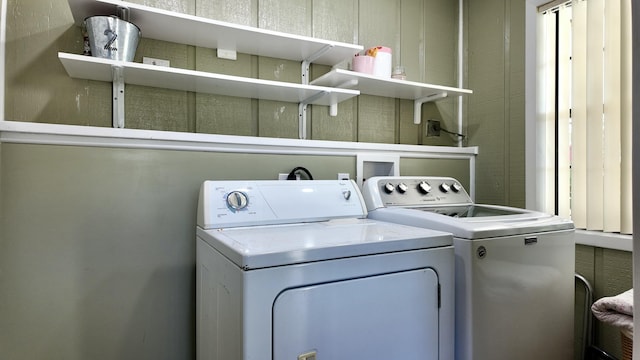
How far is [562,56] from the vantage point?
199 cm

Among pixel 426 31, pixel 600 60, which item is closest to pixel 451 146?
pixel 426 31

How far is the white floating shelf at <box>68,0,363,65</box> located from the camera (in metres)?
1.47

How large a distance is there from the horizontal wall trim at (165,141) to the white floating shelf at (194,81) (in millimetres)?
243

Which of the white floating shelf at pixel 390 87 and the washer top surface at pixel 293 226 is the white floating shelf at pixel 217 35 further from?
the washer top surface at pixel 293 226

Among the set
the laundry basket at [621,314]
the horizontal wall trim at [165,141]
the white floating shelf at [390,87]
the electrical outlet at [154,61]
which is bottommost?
the laundry basket at [621,314]

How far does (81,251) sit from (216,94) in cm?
91

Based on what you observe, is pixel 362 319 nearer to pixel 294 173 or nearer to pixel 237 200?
pixel 237 200

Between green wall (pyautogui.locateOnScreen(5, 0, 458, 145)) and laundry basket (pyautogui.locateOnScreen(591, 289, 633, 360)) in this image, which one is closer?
laundry basket (pyautogui.locateOnScreen(591, 289, 633, 360))

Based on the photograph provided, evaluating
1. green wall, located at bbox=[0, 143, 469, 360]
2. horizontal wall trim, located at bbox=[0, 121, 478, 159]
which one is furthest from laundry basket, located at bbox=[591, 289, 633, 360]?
green wall, located at bbox=[0, 143, 469, 360]

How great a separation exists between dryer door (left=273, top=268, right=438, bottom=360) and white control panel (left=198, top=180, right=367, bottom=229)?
20.6 inches

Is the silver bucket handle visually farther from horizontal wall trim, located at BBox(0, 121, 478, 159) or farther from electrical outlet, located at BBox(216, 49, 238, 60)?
electrical outlet, located at BBox(216, 49, 238, 60)

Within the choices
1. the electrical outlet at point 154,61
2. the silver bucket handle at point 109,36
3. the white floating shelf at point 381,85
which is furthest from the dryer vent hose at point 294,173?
the silver bucket handle at point 109,36

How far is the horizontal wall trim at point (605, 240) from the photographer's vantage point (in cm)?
166

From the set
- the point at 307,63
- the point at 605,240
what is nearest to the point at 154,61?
the point at 307,63
